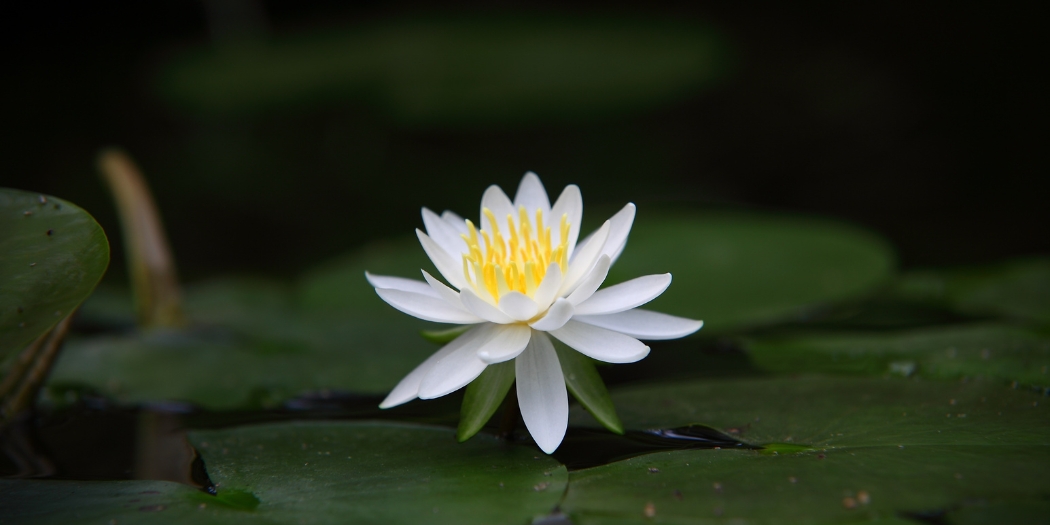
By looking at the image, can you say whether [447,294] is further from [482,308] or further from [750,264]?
[750,264]

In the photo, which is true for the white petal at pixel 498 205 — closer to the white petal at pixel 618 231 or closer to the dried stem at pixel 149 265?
the white petal at pixel 618 231

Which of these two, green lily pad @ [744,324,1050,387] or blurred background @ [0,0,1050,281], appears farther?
blurred background @ [0,0,1050,281]

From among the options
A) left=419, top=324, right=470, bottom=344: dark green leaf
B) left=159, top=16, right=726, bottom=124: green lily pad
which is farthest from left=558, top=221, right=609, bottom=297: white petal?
left=159, top=16, right=726, bottom=124: green lily pad

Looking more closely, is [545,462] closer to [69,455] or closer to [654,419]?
[654,419]

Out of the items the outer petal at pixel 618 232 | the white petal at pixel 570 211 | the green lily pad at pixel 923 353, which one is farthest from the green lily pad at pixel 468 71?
the outer petal at pixel 618 232

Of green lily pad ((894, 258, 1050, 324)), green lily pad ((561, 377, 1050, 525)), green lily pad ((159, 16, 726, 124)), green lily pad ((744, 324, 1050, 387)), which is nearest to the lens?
green lily pad ((561, 377, 1050, 525))

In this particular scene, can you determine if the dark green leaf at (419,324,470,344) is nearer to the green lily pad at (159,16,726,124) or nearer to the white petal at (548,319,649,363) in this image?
the white petal at (548,319,649,363)
